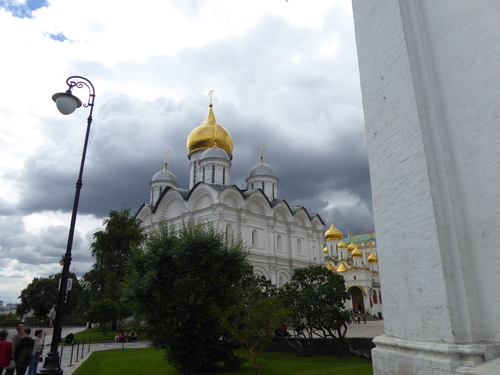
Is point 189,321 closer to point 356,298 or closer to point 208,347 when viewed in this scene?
point 208,347

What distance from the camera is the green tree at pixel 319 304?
15.2 m

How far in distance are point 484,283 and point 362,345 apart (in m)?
11.3

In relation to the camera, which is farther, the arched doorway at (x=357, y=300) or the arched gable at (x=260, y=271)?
the arched doorway at (x=357, y=300)

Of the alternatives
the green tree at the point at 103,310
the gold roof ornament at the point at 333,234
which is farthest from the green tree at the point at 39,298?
the gold roof ornament at the point at 333,234

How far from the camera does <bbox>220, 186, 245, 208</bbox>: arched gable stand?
30.5m

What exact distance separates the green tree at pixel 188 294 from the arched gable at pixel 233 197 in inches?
659

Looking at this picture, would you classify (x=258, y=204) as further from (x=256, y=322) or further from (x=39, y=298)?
(x=39, y=298)

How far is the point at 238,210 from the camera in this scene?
30938 millimetres

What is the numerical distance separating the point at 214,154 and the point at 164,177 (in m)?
9.36

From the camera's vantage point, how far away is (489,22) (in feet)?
21.0

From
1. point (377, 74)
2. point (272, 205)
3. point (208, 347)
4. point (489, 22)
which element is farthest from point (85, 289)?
point (489, 22)

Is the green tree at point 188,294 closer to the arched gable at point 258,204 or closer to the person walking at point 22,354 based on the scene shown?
the person walking at point 22,354

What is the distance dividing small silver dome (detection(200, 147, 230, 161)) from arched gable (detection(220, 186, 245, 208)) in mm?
5493

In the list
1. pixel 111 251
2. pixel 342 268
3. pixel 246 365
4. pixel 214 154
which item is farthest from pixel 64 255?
pixel 342 268
